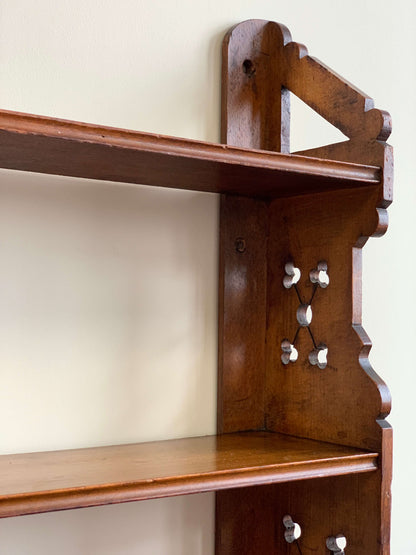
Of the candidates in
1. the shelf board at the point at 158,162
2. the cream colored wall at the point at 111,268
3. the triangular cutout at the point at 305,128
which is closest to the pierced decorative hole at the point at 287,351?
the cream colored wall at the point at 111,268

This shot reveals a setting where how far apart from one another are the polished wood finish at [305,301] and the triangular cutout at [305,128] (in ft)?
0.29

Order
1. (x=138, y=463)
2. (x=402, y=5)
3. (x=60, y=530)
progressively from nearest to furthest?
(x=138, y=463), (x=60, y=530), (x=402, y=5)

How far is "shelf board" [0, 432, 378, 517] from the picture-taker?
1016 millimetres

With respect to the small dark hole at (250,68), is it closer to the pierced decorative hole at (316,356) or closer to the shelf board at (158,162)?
the shelf board at (158,162)

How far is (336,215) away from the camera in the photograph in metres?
1.38

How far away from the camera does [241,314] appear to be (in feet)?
4.91

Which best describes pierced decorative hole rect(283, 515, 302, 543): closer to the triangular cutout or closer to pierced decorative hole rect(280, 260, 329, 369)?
pierced decorative hole rect(280, 260, 329, 369)

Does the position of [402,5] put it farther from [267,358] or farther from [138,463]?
[138,463]

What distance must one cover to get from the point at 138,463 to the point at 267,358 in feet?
1.32

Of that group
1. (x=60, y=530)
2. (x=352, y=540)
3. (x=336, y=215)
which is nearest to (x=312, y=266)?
(x=336, y=215)

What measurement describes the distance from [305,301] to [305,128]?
0.37 metres

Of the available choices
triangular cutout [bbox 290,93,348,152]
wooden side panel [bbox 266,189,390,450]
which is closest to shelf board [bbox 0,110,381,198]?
wooden side panel [bbox 266,189,390,450]

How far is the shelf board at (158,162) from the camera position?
3.36ft

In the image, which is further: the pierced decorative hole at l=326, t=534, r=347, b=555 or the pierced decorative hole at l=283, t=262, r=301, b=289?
the pierced decorative hole at l=283, t=262, r=301, b=289
